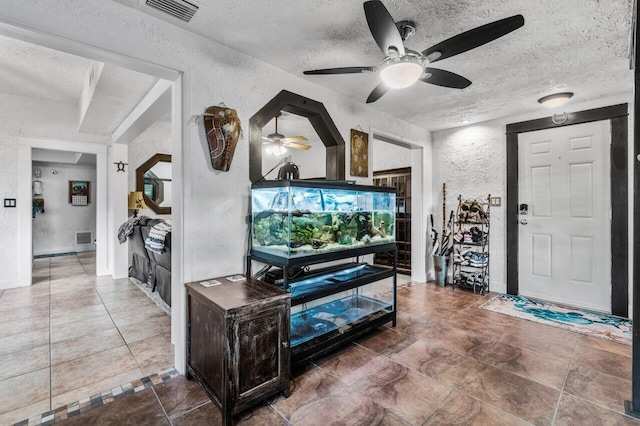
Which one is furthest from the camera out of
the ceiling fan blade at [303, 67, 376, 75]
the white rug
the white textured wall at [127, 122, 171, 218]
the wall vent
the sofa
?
the wall vent

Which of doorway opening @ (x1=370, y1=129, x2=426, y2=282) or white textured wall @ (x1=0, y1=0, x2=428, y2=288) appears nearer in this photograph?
white textured wall @ (x1=0, y1=0, x2=428, y2=288)

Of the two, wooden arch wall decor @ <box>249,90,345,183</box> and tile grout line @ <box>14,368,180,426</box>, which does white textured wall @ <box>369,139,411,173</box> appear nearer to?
wooden arch wall decor @ <box>249,90,345,183</box>

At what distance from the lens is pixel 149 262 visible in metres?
4.14

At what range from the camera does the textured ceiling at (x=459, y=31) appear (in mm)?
1896

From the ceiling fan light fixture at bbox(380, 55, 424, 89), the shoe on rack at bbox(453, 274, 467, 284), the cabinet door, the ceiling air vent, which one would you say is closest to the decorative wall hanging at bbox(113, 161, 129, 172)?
the ceiling air vent

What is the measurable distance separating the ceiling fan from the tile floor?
2666 millimetres

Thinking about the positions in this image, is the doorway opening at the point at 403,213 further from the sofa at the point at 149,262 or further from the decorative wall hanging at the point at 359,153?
the sofa at the point at 149,262

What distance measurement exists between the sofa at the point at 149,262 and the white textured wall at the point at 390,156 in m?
3.68

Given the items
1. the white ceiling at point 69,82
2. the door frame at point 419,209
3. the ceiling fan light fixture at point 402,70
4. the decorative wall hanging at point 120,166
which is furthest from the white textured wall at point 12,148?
the door frame at point 419,209

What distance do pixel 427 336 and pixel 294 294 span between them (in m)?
1.43

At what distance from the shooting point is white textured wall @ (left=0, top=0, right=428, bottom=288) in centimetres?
174

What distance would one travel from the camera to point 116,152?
4922 millimetres

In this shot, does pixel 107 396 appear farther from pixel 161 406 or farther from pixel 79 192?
pixel 79 192

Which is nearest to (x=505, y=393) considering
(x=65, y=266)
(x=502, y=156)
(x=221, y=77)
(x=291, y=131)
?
(x=221, y=77)
